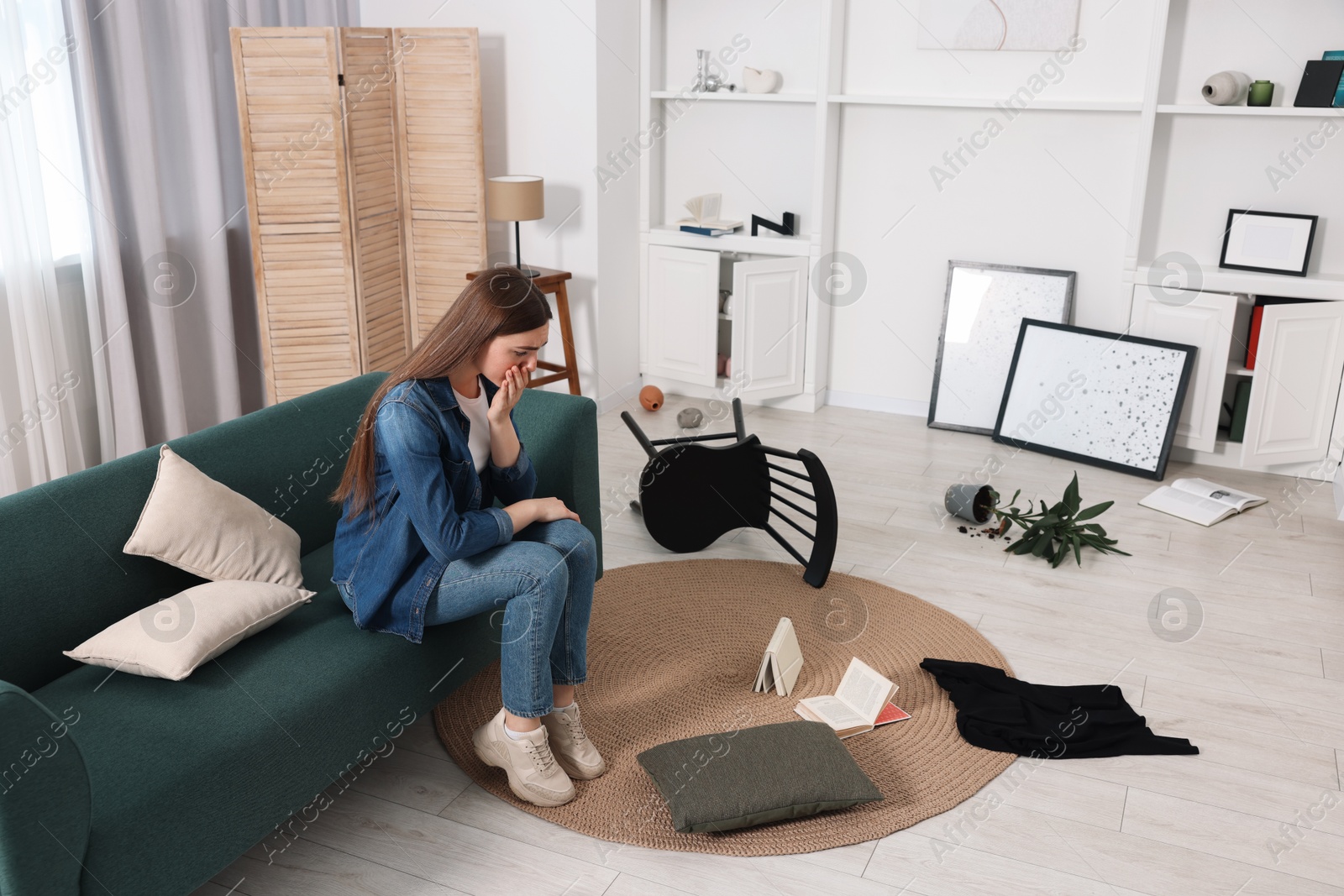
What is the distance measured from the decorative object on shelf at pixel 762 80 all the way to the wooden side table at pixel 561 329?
3.98 ft

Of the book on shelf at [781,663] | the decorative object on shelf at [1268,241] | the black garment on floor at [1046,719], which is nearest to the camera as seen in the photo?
the black garment on floor at [1046,719]

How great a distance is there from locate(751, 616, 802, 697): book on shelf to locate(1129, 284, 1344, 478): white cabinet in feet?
8.06

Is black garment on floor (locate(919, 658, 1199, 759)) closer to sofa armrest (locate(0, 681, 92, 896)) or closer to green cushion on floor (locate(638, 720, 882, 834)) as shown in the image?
green cushion on floor (locate(638, 720, 882, 834))

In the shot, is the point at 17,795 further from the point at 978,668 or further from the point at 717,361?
the point at 717,361

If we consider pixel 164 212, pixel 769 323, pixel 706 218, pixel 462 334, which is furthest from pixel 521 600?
pixel 706 218

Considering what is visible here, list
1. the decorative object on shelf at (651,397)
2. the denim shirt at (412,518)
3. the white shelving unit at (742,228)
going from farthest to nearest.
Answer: the decorative object on shelf at (651,397), the white shelving unit at (742,228), the denim shirt at (412,518)

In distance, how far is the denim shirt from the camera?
2213 mm

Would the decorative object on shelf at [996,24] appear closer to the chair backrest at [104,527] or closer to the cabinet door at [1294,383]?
the cabinet door at [1294,383]

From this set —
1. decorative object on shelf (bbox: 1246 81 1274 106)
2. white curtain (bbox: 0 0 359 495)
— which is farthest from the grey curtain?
decorative object on shelf (bbox: 1246 81 1274 106)

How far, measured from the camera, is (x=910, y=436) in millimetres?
4926

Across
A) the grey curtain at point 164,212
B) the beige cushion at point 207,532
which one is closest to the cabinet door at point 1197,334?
the beige cushion at point 207,532

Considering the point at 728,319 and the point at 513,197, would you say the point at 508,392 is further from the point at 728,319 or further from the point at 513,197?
the point at 728,319

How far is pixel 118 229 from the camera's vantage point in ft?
13.0

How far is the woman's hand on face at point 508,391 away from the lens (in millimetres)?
2305
